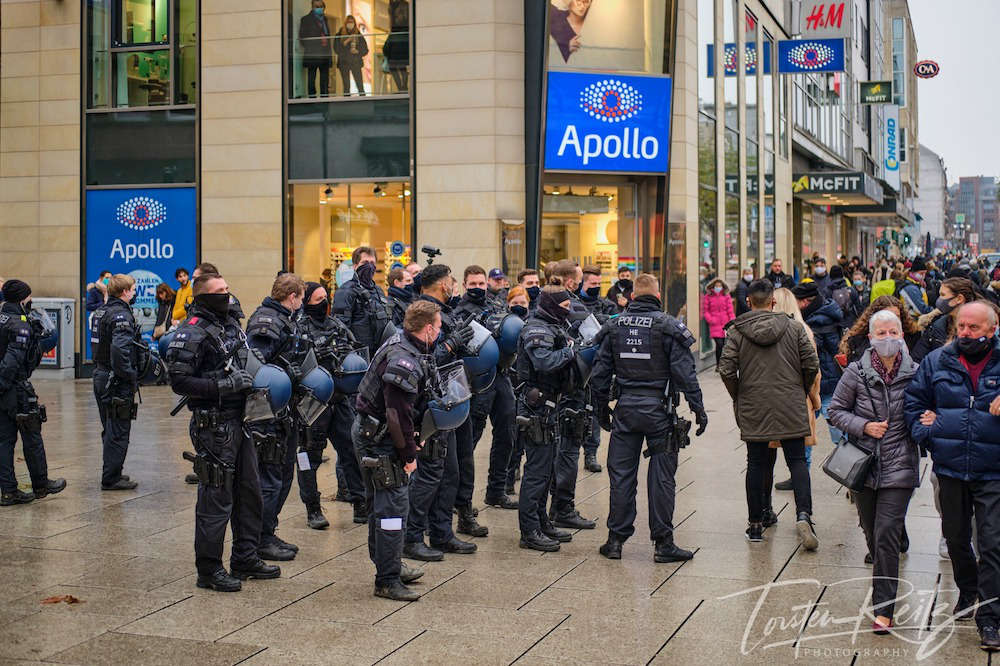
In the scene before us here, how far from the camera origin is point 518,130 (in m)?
20.0

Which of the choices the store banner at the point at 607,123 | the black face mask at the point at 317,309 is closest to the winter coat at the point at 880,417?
the black face mask at the point at 317,309

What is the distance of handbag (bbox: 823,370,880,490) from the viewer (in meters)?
6.76

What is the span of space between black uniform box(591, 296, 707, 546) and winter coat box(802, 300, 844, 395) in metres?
3.58

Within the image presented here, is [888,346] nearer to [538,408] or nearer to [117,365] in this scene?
[538,408]

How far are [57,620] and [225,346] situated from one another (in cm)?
193

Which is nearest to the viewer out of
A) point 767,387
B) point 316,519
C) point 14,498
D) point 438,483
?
point 438,483

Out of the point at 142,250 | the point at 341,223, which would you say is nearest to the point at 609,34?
the point at 341,223

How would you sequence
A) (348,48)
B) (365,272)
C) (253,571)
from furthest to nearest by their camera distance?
(348,48)
(365,272)
(253,571)

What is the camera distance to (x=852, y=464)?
22.2ft

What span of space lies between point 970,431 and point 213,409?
4.54 metres

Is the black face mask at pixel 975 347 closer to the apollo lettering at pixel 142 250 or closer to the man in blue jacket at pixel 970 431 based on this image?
the man in blue jacket at pixel 970 431

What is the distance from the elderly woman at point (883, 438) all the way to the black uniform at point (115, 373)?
6452mm

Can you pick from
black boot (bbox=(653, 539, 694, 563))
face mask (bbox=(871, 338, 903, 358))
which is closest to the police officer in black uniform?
black boot (bbox=(653, 539, 694, 563))

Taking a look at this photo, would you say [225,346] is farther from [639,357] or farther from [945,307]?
[945,307]
